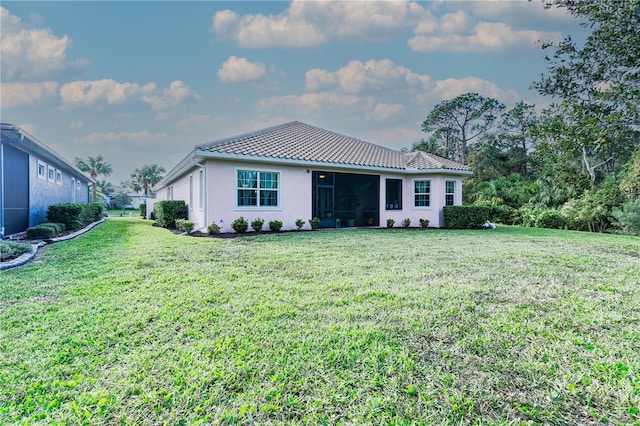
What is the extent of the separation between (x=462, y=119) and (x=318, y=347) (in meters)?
36.7

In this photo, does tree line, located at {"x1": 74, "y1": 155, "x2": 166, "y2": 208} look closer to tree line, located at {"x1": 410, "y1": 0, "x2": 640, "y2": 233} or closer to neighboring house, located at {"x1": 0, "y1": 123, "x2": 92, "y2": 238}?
neighboring house, located at {"x1": 0, "y1": 123, "x2": 92, "y2": 238}

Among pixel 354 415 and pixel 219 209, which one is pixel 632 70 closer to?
pixel 354 415

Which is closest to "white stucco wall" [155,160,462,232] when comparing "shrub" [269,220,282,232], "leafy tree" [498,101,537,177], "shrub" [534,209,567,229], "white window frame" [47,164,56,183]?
"shrub" [269,220,282,232]

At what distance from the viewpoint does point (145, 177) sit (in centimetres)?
5594

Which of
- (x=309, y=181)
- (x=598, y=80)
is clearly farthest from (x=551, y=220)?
(x=598, y=80)

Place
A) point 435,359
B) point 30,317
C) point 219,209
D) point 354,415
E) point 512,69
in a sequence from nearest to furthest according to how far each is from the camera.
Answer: point 354,415, point 435,359, point 30,317, point 219,209, point 512,69

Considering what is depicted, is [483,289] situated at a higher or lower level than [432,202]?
lower

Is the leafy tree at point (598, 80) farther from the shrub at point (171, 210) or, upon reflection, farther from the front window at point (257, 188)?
the shrub at point (171, 210)

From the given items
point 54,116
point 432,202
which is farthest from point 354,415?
point 54,116

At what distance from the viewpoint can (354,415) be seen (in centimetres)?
208

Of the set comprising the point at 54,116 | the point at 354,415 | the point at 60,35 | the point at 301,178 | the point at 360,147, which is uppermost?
the point at 60,35

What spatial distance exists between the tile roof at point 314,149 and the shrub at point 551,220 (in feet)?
20.2

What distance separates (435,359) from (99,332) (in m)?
3.44

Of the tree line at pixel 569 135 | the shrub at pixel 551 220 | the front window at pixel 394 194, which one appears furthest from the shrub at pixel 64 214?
the shrub at pixel 551 220
